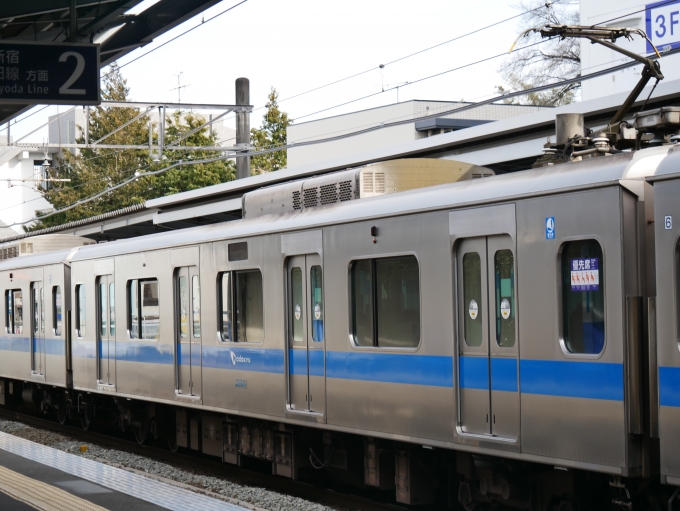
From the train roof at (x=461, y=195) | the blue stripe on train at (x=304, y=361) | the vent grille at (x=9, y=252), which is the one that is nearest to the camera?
the train roof at (x=461, y=195)

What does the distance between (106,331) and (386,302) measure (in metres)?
7.71

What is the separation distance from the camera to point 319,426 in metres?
10.3

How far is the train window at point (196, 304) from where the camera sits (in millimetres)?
12836

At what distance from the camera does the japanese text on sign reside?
7.03m

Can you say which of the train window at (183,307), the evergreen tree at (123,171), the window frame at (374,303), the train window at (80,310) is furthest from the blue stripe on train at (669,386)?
the evergreen tree at (123,171)

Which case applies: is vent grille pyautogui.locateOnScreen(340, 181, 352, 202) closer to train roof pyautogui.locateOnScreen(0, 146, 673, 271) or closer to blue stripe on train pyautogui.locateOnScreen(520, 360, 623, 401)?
train roof pyautogui.locateOnScreen(0, 146, 673, 271)

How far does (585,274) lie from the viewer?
7.12m

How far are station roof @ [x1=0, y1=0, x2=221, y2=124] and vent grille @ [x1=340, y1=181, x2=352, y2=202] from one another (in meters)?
2.86

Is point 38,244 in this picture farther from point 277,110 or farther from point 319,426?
point 277,110

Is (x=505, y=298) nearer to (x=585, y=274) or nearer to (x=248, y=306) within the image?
(x=585, y=274)

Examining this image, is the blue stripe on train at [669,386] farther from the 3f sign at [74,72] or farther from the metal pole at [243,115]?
the metal pole at [243,115]

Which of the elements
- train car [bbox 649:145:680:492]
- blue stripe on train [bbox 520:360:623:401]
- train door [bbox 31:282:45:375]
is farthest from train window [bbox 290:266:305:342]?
train door [bbox 31:282:45:375]

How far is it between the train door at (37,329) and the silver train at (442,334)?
15.4 ft

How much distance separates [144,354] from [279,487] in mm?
3474
